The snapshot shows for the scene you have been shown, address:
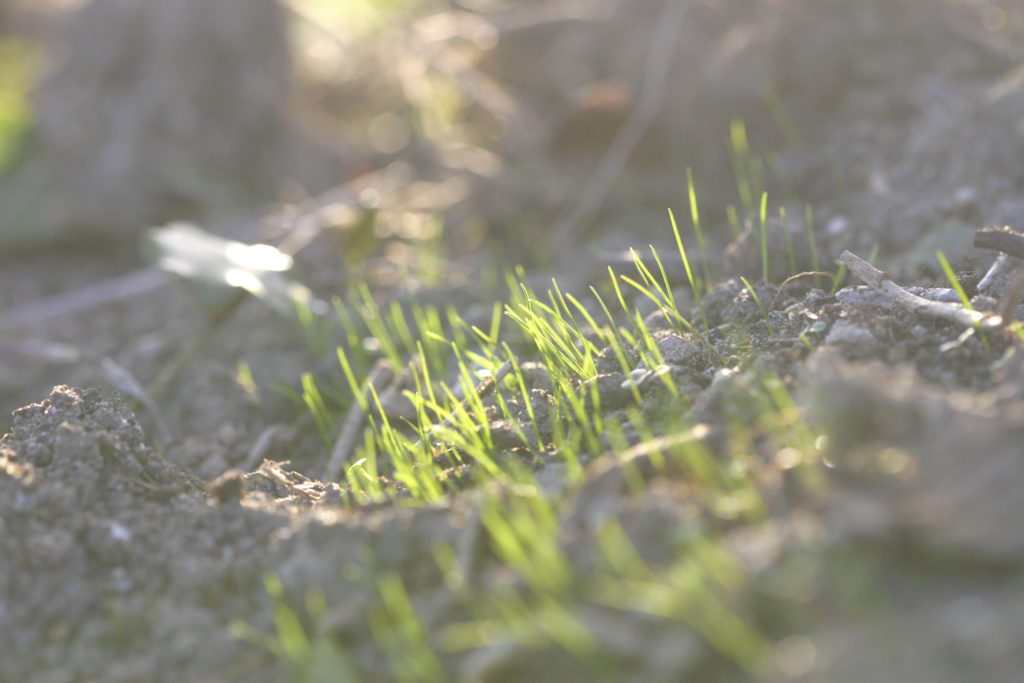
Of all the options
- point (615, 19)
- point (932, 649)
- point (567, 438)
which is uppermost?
point (615, 19)

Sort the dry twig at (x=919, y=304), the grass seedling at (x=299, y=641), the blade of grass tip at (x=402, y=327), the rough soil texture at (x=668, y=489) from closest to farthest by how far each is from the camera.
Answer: the rough soil texture at (x=668, y=489) → the grass seedling at (x=299, y=641) → the dry twig at (x=919, y=304) → the blade of grass tip at (x=402, y=327)

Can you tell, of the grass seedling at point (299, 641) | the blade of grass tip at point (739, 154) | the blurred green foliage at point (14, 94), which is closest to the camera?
the grass seedling at point (299, 641)

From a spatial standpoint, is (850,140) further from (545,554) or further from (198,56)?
(198,56)

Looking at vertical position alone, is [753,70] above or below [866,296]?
above

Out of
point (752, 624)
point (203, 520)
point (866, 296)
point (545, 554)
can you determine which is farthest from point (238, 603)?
point (866, 296)

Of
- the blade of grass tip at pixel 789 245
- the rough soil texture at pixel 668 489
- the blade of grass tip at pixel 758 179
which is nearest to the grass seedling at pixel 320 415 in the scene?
the rough soil texture at pixel 668 489

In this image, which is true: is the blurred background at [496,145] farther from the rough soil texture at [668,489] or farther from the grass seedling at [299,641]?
the grass seedling at [299,641]

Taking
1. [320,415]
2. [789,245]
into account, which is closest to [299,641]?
[320,415]

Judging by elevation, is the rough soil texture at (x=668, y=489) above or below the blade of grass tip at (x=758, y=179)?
below

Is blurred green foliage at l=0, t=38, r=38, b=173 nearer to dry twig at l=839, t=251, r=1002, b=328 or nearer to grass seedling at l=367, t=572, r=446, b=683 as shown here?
grass seedling at l=367, t=572, r=446, b=683
